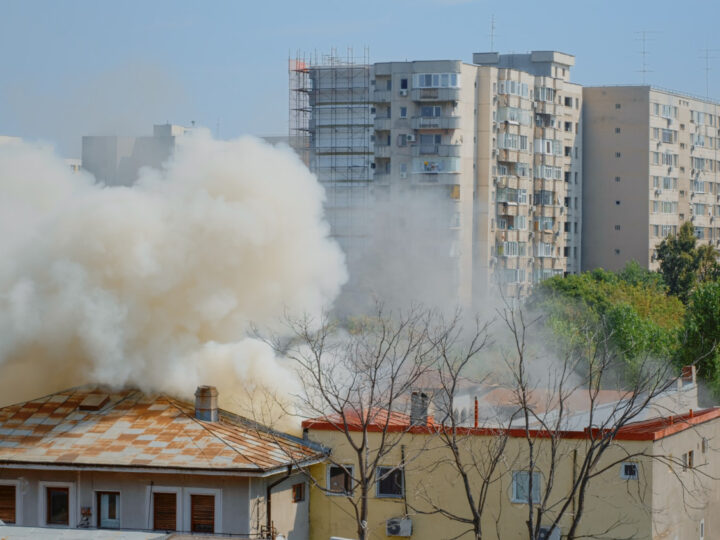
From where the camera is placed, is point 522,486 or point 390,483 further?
point 390,483

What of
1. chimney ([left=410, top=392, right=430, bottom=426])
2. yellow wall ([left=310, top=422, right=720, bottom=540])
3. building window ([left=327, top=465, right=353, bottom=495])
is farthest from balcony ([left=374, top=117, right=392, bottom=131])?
building window ([left=327, top=465, right=353, bottom=495])

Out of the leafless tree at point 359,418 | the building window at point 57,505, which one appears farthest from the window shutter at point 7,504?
the leafless tree at point 359,418

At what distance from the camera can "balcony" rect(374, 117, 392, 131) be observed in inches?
2761

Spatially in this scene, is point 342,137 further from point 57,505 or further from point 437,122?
point 57,505

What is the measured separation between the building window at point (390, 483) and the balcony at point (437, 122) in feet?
157

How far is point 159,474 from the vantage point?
22.2 meters

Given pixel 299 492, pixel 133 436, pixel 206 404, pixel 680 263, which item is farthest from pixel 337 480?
pixel 680 263

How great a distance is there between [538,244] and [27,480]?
59688 millimetres

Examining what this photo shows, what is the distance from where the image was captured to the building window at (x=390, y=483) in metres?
23.0

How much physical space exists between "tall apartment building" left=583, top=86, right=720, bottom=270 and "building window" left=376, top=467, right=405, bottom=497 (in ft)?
218

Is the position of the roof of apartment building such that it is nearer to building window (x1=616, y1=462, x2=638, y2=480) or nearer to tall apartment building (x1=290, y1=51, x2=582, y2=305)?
building window (x1=616, y1=462, x2=638, y2=480)

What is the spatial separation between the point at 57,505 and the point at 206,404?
10.9 ft

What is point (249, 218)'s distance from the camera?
28.4 m

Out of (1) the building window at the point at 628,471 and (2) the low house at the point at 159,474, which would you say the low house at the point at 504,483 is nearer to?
(1) the building window at the point at 628,471
